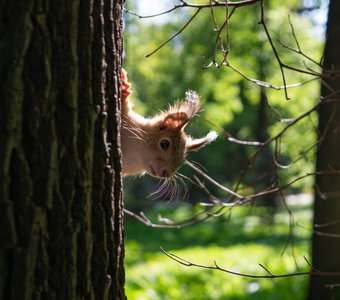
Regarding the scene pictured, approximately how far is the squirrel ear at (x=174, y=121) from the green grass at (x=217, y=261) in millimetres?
974

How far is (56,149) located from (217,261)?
819 cm

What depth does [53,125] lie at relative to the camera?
2.00 m

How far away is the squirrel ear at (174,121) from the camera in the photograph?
3517 mm

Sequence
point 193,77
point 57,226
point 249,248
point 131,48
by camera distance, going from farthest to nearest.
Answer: point 131,48 < point 193,77 < point 249,248 < point 57,226

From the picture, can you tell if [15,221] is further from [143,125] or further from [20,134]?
[143,125]

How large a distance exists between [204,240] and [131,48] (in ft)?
21.3

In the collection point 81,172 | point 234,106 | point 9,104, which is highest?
point 234,106

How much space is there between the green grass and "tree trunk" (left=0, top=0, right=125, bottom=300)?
173 cm

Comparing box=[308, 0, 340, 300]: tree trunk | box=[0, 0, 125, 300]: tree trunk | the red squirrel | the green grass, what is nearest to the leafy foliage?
the green grass

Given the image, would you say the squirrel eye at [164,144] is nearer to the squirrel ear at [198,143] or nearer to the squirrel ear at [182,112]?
the squirrel ear at [182,112]

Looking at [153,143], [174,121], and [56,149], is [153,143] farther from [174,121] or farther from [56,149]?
[56,149]

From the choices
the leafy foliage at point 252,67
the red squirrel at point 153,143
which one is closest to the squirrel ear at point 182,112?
the red squirrel at point 153,143

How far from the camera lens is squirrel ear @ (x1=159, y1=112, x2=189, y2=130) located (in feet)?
11.5

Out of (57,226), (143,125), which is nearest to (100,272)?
(57,226)
